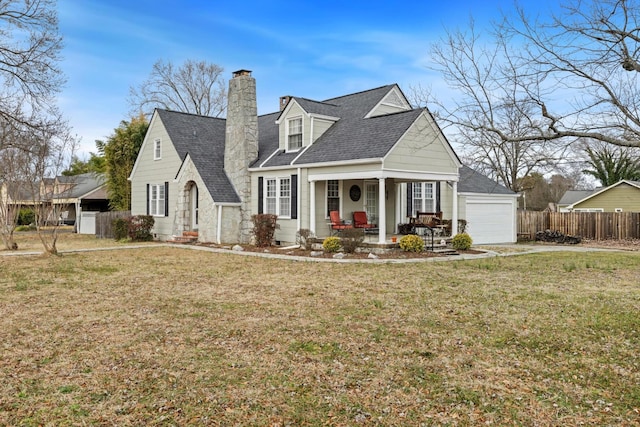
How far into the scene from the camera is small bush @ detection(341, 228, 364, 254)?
1595 cm

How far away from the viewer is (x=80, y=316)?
25.0ft

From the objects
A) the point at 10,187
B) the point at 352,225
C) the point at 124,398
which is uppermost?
the point at 10,187

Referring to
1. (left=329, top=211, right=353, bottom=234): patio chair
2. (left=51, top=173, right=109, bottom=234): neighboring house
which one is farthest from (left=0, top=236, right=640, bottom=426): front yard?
(left=51, top=173, right=109, bottom=234): neighboring house

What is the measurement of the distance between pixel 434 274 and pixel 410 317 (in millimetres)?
4537

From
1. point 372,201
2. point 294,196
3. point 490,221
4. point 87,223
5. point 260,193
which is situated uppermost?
point 260,193

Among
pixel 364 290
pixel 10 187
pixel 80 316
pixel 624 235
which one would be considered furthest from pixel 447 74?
pixel 624 235

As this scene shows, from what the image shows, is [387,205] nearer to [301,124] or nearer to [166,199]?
[301,124]

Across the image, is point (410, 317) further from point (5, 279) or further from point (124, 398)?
point (5, 279)

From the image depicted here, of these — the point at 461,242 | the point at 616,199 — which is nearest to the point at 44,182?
the point at 461,242

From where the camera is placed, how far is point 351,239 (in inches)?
627

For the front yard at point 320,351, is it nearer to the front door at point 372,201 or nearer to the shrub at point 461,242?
the shrub at point 461,242

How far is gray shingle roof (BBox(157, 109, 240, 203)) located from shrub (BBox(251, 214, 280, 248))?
2.01 metres

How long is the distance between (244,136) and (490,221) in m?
11.8

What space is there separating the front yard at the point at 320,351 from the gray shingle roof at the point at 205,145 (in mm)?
9723
